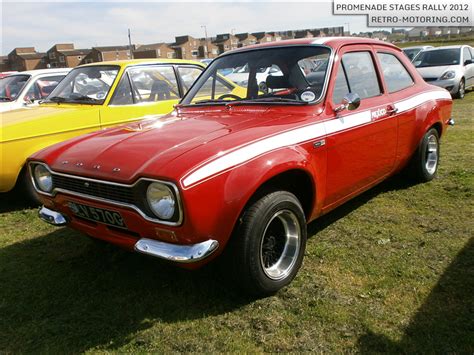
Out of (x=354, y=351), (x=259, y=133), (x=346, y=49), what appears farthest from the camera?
(x=346, y=49)

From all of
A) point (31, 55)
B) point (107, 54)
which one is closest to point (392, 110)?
point (107, 54)

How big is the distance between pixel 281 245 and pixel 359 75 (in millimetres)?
1813

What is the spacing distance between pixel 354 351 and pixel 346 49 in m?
2.56

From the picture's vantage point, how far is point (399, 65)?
15.3 ft

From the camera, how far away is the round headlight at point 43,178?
322cm

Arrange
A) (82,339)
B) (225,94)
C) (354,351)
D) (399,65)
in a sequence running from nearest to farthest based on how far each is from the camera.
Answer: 1. (354,351)
2. (82,339)
3. (225,94)
4. (399,65)

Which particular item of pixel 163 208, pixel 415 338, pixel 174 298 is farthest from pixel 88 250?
pixel 415 338

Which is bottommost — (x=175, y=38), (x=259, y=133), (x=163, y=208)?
(x=163, y=208)

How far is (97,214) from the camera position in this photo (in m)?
2.85

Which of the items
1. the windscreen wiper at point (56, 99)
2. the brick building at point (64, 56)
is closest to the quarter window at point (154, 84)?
the windscreen wiper at point (56, 99)

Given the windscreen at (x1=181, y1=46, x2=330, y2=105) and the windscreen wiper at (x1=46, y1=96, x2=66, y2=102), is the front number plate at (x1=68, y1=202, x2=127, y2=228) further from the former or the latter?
the windscreen wiper at (x1=46, y1=96, x2=66, y2=102)

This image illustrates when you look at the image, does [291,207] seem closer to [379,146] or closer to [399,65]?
[379,146]

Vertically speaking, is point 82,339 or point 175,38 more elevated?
point 175,38

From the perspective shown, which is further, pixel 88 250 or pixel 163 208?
pixel 88 250
